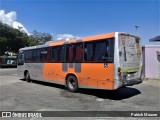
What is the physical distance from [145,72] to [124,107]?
34.9ft

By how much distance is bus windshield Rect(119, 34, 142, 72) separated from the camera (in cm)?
975

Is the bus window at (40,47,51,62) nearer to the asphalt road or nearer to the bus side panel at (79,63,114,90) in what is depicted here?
the bus side panel at (79,63,114,90)

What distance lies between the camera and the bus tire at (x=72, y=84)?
1187 centimetres

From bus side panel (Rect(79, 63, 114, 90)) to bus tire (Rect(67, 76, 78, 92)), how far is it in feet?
1.38

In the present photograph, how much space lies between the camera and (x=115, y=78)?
9.54m

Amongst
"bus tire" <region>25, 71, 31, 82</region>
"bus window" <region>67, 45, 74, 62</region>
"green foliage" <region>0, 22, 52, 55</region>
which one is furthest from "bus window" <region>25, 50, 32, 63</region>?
"green foliage" <region>0, 22, 52, 55</region>

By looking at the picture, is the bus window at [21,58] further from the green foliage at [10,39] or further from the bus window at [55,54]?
the green foliage at [10,39]

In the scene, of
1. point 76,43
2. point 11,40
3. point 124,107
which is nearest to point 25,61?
point 76,43

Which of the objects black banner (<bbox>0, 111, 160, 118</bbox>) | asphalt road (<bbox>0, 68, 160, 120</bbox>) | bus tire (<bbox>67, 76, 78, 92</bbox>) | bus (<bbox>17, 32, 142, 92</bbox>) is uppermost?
bus (<bbox>17, 32, 142, 92</bbox>)

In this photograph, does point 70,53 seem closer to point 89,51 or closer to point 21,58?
point 89,51

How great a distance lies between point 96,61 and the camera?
1048 cm

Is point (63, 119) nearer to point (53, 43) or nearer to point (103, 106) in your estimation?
point (103, 106)

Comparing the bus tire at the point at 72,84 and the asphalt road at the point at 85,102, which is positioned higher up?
the bus tire at the point at 72,84

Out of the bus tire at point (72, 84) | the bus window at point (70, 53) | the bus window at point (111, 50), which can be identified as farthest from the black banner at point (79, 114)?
the bus window at point (70, 53)
